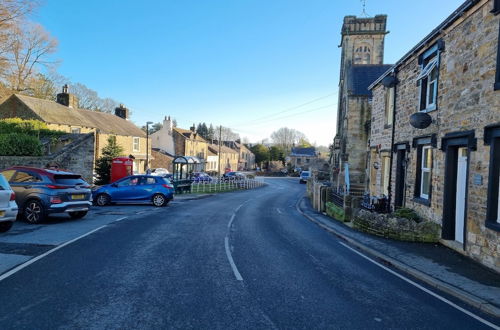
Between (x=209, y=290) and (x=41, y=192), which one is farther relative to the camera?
(x=41, y=192)

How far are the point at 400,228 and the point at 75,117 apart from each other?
3425cm

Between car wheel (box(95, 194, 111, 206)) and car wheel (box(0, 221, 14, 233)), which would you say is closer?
car wheel (box(0, 221, 14, 233))

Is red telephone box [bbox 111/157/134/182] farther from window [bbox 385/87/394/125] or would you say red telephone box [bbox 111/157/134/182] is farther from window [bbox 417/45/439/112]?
window [bbox 417/45/439/112]

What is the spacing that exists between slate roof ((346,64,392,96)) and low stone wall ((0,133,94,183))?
742 inches

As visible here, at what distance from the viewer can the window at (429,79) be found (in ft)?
35.4

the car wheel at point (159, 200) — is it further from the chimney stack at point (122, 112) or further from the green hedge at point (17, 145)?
the chimney stack at point (122, 112)

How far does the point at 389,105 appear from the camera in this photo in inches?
606

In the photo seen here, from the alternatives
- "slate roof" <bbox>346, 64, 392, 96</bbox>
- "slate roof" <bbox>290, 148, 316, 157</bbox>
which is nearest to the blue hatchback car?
"slate roof" <bbox>346, 64, 392, 96</bbox>

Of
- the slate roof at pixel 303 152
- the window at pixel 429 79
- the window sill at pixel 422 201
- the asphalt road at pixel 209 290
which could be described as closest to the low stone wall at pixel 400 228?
the window sill at pixel 422 201

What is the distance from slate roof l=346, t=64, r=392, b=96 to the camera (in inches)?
995

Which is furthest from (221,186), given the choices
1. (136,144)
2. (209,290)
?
(209,290)

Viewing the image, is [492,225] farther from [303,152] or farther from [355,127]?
[303,152]

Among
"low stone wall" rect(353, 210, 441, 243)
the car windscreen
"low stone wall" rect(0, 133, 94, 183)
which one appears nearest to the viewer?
"low stone wall" rect(353, 210, 441, 243)

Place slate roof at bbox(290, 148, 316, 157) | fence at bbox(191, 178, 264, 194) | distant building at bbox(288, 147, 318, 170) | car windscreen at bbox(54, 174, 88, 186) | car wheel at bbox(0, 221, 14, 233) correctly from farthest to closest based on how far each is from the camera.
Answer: slate roof at bbox(290, 148, 316, 157)
distant building at bbox(288, 147, 318, 170)
fence at bbox(191, 178, 264, 194)
car windscreen at bbox(54, 174, 88, 186)
car wheel at bbox(0, 221, 14, 233)
